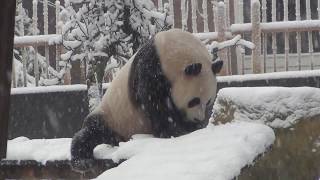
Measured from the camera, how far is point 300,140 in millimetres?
4457

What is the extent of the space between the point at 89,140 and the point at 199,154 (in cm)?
189

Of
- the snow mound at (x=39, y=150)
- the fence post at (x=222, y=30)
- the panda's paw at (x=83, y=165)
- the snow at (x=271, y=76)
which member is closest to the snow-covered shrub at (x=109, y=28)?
the fence post at (x=222, y=30)

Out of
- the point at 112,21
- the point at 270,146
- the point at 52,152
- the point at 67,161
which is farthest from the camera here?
the point at 112,21

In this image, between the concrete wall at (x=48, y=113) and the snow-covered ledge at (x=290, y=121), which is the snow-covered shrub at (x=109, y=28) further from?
the snow-covered ledge at (x=290, y=121)

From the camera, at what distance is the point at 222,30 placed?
808 centimetres

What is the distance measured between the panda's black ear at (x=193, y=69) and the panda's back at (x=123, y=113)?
59 cm

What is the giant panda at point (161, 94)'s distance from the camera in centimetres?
484

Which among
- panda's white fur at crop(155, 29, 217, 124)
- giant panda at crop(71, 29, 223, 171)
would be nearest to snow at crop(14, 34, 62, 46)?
giant panda at crop(71, 29, 223, 171)

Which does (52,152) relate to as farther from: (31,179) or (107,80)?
(107,80)

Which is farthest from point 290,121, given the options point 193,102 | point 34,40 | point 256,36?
point 34,40

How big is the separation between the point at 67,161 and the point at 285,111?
175cm

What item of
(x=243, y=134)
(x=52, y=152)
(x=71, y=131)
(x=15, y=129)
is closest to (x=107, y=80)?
(x=71, y=131)

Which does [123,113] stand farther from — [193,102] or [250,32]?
[250,32]

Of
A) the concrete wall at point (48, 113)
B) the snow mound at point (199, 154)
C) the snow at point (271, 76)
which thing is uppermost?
the snow at point (271, 76)
